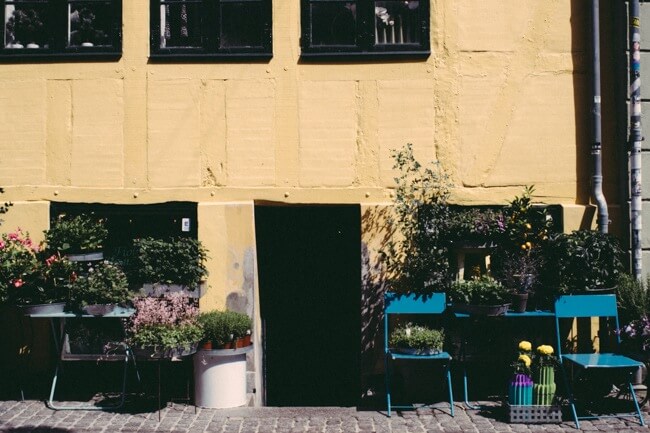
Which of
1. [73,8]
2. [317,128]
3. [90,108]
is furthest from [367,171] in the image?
[73,8]

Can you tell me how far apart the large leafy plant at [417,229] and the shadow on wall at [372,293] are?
0.31ft

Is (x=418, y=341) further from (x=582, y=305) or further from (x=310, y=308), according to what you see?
(x=310, y=308)

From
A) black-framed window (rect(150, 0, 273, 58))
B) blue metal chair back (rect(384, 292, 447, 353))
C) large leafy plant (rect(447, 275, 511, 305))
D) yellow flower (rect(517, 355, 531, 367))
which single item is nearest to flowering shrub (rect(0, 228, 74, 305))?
black-framed window (rect(150, 0, 273, 58))

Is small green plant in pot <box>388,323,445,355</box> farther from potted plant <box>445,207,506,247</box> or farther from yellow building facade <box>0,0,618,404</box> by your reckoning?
yellow building facade <box>0,0,618,404</box>

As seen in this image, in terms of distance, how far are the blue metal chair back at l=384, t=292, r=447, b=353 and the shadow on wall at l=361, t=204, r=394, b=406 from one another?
1.63 feet

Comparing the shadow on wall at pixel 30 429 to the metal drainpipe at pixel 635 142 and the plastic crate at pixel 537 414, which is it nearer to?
the plastic crate at pixel 537 414

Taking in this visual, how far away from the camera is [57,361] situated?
8.69m

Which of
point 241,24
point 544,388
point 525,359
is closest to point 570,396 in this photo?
point 544,388

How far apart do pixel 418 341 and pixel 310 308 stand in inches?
83.7

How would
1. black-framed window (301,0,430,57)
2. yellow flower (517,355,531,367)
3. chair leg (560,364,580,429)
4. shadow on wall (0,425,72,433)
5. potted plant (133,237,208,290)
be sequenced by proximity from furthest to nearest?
black-framed window (301,0,430,57) < potted plant (133,237,208,290) < yellow flower (517,355,531,367) < chair leg (560,364,580,429) < shadow on wall (0,425,72,433)

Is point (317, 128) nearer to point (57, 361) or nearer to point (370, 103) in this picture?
point (370, 103)

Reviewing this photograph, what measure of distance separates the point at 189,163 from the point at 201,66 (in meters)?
1.15

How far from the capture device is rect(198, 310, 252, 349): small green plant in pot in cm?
845

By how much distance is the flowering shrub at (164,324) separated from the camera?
8.10 meters
